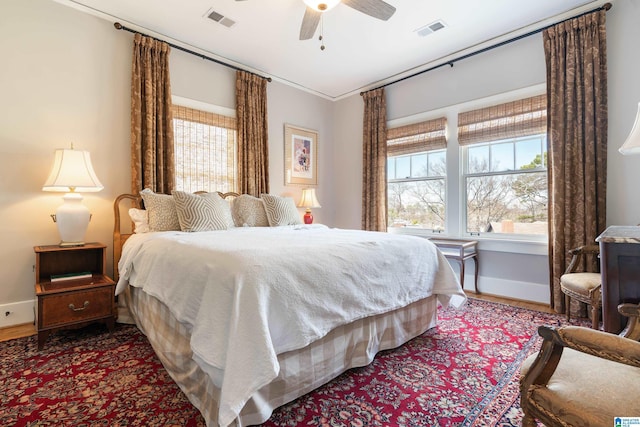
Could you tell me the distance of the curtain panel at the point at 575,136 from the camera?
9.20 ft

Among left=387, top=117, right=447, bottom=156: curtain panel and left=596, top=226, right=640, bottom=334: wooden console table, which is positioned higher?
left=387, top=117, right=447, bottom=156: curtain panel

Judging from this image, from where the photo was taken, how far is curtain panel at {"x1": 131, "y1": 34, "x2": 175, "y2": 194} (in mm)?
3154

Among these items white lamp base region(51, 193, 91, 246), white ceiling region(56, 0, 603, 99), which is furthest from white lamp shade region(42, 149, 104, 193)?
white ceiling region(56, 0, 603, 99)

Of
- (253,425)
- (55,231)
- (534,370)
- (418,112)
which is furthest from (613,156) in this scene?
(55,231)

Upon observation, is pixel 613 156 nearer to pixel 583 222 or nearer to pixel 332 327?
pixel 583 222

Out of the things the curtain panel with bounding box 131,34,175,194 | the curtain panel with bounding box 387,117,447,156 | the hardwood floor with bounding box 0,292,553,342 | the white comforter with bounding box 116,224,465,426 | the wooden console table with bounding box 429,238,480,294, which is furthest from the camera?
the curtain panel with bounding box 387,117,447,156

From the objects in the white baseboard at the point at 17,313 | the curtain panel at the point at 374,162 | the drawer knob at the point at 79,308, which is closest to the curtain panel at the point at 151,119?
the drawer knob at the point at 79,308

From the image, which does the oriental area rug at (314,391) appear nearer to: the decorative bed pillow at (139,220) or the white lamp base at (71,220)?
the white lamp base at (71,220)

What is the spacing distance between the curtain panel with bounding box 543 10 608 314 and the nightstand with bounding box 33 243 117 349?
Answer: 4.11 m

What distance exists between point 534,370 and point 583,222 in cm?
260

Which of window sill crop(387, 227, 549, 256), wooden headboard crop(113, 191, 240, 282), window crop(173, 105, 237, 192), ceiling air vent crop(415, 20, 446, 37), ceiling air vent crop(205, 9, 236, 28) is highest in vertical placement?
ceiling air vent crop(205, 9, 236, 28)

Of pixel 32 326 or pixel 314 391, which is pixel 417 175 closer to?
pixel 314 391

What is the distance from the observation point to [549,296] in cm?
321

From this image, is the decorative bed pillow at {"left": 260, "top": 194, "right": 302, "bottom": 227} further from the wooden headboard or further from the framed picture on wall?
the wooden headboard
